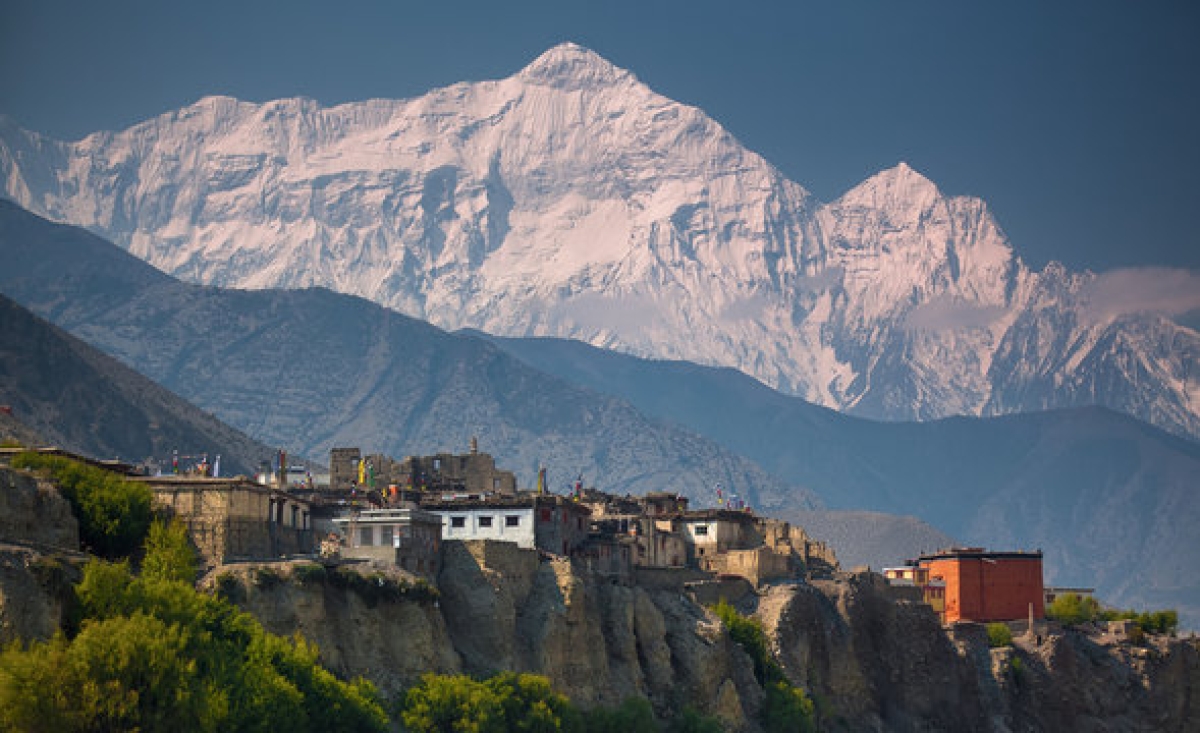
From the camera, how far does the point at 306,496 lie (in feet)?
382

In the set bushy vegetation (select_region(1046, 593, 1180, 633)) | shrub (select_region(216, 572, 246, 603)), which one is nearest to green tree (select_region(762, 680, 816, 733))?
shrub (select_region(216, 572, 246, 603))

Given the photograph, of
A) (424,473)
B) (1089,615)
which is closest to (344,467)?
(424,473)

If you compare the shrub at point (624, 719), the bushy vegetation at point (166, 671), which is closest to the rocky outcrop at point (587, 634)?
the shrub at point (624, 719)

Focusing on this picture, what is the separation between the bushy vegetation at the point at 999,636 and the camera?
165375mm

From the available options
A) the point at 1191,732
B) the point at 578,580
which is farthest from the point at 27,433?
the point at 1191,732

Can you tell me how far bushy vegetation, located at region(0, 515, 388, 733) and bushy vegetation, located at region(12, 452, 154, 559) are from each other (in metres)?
1.71

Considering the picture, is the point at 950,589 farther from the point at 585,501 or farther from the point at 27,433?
the point at 27,433

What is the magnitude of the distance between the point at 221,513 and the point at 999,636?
300ft

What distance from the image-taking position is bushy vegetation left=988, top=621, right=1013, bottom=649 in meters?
165

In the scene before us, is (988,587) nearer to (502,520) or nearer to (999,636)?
(999,636)

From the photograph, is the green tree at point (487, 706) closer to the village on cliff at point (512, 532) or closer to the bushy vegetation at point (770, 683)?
the village on cliff at point (512, 532)

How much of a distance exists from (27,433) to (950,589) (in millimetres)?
82979

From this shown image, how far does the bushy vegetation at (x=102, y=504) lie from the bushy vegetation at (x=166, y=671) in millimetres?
1710

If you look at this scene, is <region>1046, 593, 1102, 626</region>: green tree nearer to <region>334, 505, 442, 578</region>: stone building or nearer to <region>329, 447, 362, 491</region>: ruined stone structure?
<region>329, 447, 362, 491</region>: ruined stone structure
